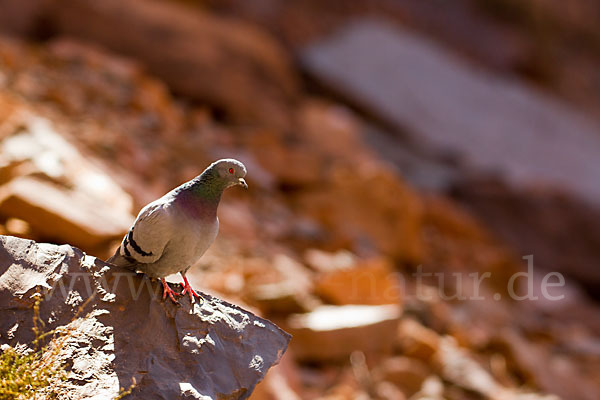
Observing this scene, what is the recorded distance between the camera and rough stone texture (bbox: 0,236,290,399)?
6.46 ft

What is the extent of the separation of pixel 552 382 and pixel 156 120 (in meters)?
5.25

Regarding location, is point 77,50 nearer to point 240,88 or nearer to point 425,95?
point 240,88

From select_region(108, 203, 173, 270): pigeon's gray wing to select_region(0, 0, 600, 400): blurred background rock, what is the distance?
1069 millimetres

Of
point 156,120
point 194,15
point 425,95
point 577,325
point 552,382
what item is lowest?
point 552,382

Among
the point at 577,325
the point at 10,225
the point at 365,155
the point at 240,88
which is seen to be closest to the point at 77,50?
the point at 240,88

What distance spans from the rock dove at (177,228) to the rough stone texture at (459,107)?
9.92m

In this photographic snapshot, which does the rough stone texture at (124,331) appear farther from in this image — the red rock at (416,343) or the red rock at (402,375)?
the red rock at (416,343)

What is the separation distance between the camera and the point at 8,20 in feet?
27.8

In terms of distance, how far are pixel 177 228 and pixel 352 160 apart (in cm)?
728

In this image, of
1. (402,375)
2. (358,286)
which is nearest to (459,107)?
(358,286)

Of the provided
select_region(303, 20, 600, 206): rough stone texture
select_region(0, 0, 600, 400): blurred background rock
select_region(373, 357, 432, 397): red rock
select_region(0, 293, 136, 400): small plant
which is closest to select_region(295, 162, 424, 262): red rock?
select_region(0, 0, 600, 400): blurred background rock

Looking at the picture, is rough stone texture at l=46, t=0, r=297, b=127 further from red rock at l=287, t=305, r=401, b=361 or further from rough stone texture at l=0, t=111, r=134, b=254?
red rock at l=287, t=305, r=401, b=361

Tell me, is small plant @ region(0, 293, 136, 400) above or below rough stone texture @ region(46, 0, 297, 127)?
below

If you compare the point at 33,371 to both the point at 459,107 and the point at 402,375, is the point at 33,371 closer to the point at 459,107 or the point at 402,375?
the point at 402,375
